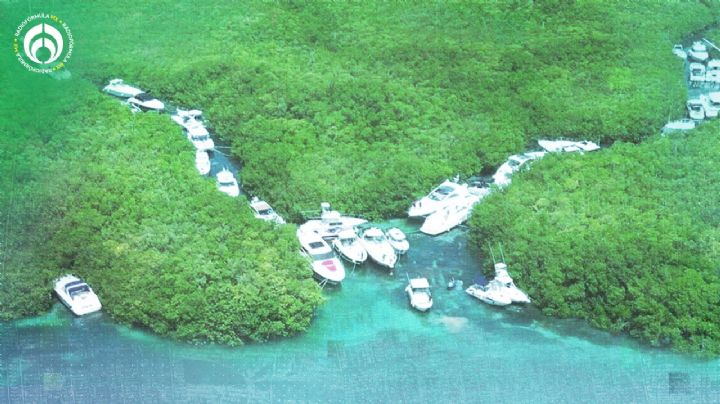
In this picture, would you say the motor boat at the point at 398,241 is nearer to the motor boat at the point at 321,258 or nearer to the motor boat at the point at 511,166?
the motor boat at the point at 321,258

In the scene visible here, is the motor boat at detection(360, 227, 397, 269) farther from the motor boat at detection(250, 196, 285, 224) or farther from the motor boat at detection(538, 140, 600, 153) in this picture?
the motor boat at detection(538, 140, 600, 153)

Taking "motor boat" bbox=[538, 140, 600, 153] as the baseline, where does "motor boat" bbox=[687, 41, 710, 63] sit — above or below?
below

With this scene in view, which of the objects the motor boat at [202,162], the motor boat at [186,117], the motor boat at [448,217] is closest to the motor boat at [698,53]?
the motor boat at [448,217]

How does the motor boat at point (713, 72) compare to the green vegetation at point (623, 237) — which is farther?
the motor boat at point (713, 72)

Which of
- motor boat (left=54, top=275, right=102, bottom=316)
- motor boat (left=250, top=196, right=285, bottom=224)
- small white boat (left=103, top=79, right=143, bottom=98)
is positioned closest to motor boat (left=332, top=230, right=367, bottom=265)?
motor boat (left=250, top=196, right=285, bottom=224)

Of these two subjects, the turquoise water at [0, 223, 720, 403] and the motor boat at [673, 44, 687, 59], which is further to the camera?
the motor boat at [673, 44, 687, 59]

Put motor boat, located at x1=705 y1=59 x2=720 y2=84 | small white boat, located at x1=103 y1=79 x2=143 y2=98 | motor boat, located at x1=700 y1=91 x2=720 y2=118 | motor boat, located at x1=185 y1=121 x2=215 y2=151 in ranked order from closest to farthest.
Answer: motor boat, located at x1=185 y1=121 x2=215 y2=151 < small white boat, located at x1=103 y1=79 x2=143 y2=98 < motor boat, located at x1=700 y1=91 x2=720 y2=118 < motor boat, located at x1=705 y1=59 x2=720 y2=84
